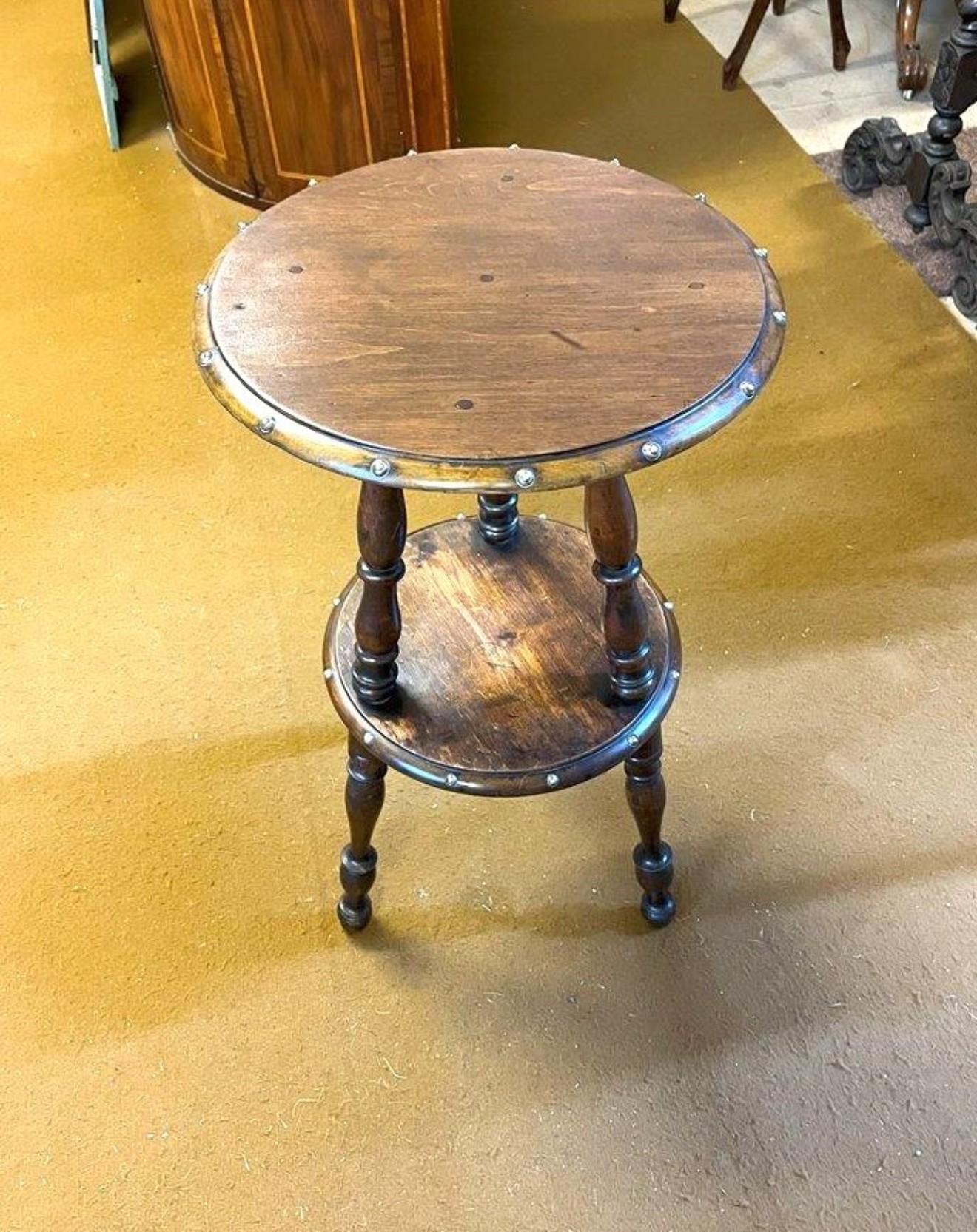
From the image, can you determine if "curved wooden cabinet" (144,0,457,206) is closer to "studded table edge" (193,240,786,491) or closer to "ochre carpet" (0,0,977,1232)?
"ochre carpet" (0,0,977,1232)

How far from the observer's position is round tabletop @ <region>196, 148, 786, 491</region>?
929mm

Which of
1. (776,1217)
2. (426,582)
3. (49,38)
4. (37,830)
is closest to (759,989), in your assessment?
(776,1217)

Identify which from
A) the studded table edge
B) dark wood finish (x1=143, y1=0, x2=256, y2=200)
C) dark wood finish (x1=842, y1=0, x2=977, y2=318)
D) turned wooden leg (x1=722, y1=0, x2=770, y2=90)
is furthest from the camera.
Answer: turned wooden leg (x1=722, y1=0, x2=770, y2=90)

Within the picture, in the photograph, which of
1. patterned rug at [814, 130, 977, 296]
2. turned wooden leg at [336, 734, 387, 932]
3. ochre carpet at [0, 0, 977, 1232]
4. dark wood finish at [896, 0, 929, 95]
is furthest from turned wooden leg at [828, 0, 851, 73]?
turned wooden leg at [336, 734, 387, 932]

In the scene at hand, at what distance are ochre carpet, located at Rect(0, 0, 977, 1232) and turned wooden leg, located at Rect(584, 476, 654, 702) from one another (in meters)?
0.43

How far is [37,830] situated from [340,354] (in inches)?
38.0

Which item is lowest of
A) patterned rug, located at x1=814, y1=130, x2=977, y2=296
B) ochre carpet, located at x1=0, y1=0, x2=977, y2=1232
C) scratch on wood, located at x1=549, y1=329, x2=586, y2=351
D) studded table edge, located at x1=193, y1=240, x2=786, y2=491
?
ochre carpet, located at x1=0, y1=0, x2=977, y2=1232

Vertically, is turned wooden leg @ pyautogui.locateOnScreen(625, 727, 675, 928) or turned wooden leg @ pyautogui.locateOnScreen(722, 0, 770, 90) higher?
turned wooden leg @ pyautogui.locateOnScreen(722, 0, 770, 90)

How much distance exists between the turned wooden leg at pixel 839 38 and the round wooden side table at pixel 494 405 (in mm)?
2055

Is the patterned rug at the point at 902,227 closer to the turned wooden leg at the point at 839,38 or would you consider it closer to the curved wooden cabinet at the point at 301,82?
the turned wooden leg at the point at 839,38

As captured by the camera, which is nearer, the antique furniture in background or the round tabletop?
the round tabletop

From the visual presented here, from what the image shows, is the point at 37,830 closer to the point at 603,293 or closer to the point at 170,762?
the point at 170,762

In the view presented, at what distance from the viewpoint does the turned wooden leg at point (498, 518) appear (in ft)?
4.55

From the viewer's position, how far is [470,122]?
2865 millimetres
